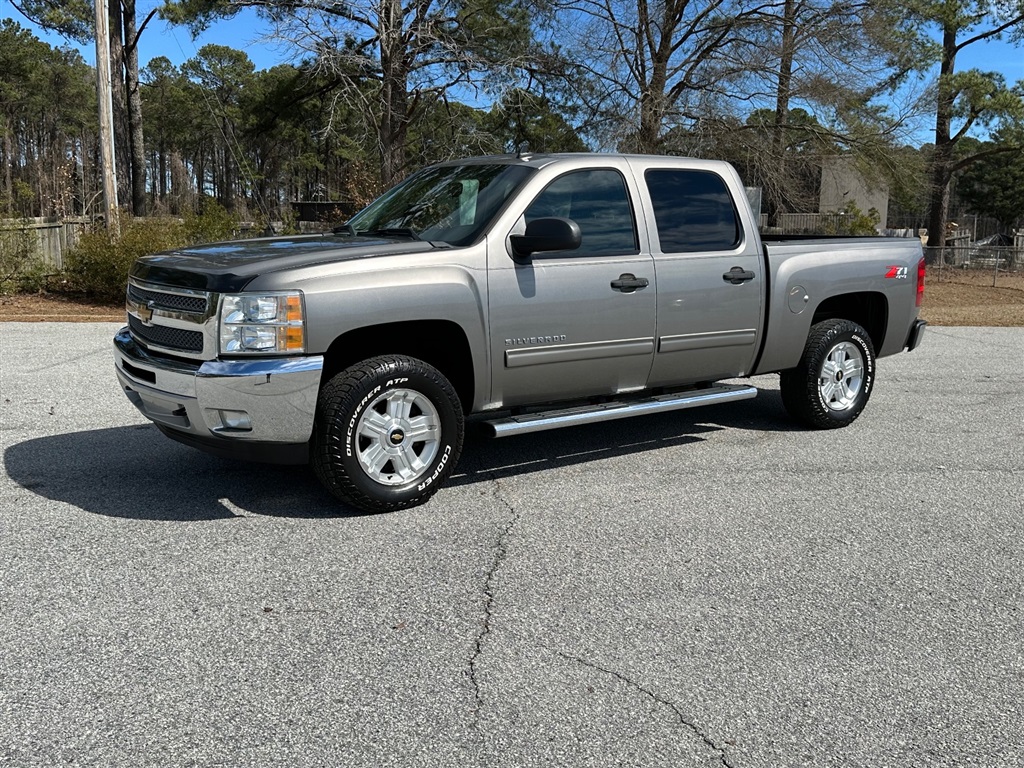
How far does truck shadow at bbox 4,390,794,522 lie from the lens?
5465mm

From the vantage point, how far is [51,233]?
727 inches

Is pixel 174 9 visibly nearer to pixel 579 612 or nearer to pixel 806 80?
pixel 806 80

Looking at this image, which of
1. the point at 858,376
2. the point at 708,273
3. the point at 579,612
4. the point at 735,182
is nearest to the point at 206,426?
the point at 579,612

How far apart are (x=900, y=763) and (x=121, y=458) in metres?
5.02

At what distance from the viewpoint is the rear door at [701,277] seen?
6.39 m

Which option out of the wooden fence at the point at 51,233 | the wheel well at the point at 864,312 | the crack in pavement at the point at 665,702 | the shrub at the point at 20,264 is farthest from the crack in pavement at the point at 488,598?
the wooden fence at the point at 51,233

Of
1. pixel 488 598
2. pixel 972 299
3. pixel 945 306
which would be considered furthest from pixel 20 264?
pixel 972 299

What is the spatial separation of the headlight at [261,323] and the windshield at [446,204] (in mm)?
1158

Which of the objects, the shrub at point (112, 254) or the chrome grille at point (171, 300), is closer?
the chrome grille at point (171, 300)

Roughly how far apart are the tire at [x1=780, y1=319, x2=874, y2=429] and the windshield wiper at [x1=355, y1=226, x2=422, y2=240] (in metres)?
3.14

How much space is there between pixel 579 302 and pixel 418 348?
999mm

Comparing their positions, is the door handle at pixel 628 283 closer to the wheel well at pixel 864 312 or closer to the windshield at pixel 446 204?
the windshield at pixel 446 204

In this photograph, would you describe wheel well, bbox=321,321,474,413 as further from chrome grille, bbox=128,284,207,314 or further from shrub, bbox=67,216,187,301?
shrub, bbox=67,216,187,301

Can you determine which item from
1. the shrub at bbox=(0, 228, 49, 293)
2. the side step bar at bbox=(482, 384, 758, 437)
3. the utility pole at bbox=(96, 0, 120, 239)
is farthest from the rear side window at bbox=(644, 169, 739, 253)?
the shrub at bbox=(0, 228, 49, 293)
